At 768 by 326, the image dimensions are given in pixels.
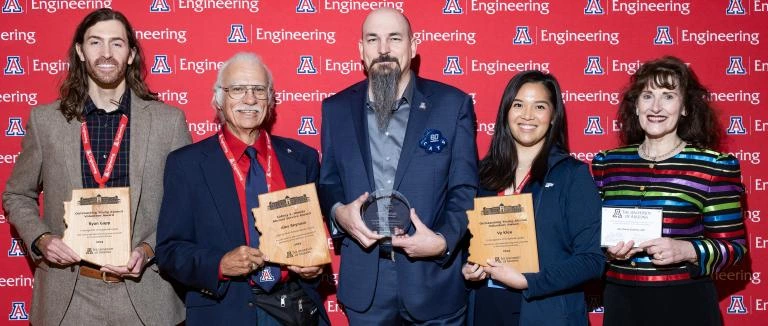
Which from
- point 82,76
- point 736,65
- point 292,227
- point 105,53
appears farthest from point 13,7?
point 736,65

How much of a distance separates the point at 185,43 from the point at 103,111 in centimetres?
88

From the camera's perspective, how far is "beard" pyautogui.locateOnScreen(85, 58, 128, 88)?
3.46 meters

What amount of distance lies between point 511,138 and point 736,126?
1872mm

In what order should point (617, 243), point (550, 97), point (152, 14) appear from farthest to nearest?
point (152, 14), point (550, 97), point (617, 243)

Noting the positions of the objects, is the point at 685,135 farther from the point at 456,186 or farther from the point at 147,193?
the point at 147,193

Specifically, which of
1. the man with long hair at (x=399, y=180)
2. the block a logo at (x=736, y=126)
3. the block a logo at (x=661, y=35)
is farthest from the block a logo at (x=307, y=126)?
the block a logo at (x=736, y=126)

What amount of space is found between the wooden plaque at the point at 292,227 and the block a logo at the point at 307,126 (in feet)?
3.97

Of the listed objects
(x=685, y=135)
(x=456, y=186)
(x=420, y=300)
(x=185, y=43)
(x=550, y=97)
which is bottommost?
(x=420, y=300)

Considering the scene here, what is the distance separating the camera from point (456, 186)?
10.7 ft

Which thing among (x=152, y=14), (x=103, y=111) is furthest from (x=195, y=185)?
(x=152, y=14)

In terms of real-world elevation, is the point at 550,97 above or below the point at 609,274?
above

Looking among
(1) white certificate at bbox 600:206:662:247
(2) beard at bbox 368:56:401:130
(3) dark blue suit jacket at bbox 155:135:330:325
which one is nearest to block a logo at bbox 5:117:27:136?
(3) dark blue suit jacket at bbox 155:135:330:325

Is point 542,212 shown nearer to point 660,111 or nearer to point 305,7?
point 660,111

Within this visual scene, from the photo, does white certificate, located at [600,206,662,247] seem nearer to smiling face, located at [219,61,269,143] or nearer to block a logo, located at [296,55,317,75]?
smiling face, located at [219,61,269,143]
